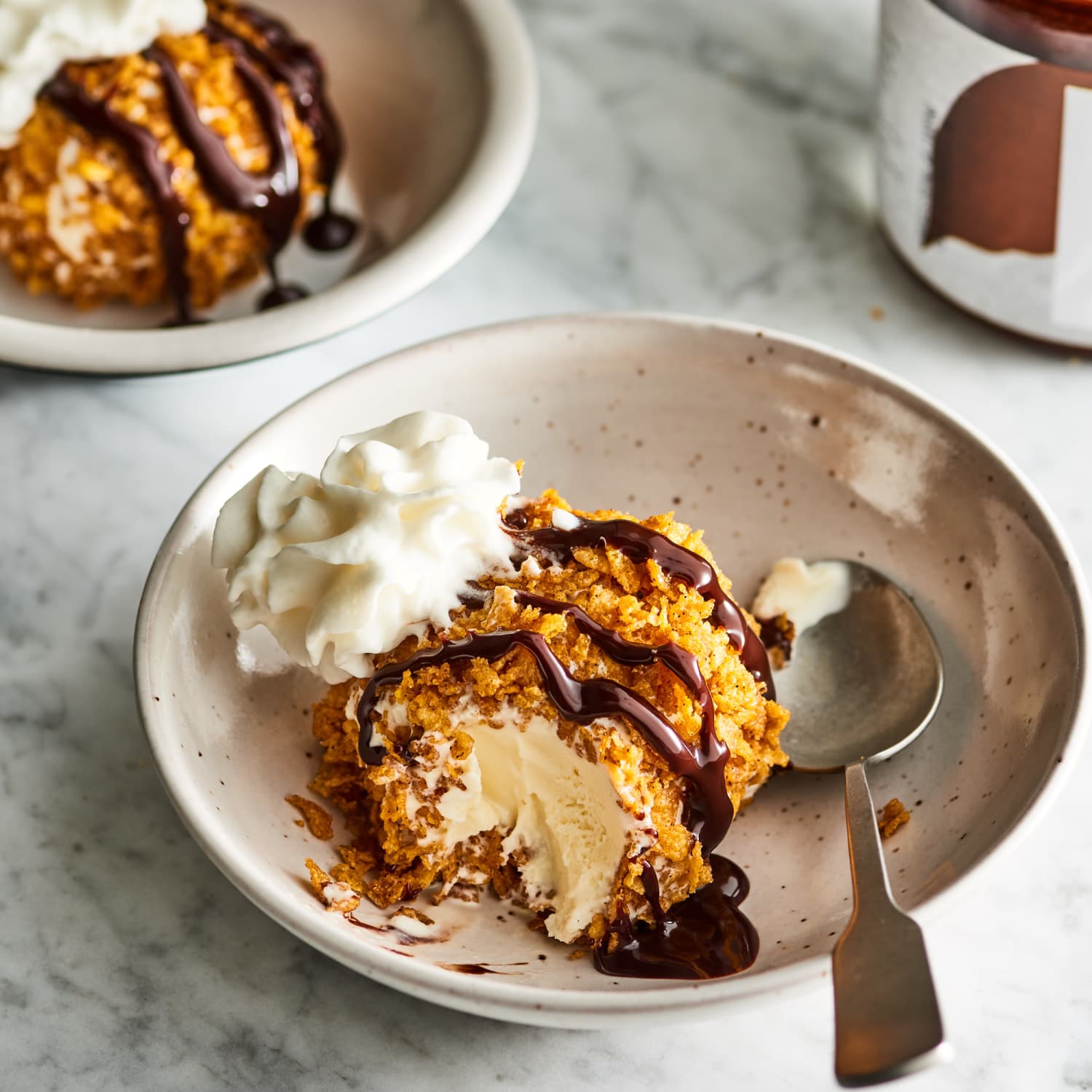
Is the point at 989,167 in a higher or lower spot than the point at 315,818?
higher

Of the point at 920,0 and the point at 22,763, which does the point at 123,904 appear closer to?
the point at 22,763

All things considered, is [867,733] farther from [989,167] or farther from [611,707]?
[989,167]

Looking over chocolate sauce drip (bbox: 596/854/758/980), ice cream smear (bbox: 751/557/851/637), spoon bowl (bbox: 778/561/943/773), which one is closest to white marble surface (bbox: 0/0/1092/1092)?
chocolate sauce drip (bbox: 596/854/758/980)

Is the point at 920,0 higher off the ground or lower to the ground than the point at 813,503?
higher

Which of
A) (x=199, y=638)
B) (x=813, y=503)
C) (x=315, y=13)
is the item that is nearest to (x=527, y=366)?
(x=813, y=503)

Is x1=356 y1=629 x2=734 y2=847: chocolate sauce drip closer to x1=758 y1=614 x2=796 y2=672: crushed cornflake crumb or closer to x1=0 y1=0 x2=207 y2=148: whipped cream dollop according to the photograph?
x1=758 y1=614 x2=796 y2=672: crushed cornflake crumb

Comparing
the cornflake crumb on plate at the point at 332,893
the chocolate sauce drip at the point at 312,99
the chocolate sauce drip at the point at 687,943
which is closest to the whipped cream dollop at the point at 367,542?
the cornflake crumb on plate at the point at 332,893

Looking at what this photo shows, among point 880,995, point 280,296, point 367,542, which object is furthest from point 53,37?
point 880,995
